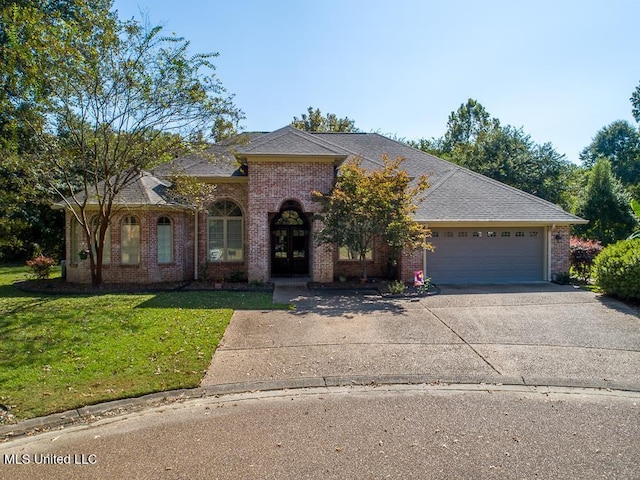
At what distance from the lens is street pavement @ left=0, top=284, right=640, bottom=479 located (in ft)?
13.0

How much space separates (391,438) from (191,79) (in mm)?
11649

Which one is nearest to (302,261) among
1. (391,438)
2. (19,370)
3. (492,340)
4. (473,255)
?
(473,255)

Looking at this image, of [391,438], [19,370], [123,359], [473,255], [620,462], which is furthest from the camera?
[473,255]

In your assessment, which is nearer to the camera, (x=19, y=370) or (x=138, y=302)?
(x=19, y=370)

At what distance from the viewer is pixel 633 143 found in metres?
53.2

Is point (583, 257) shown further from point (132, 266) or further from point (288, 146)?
point (132, 266)

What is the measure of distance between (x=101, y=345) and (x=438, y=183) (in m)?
14.1

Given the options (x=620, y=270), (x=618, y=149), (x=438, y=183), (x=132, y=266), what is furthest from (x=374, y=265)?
(x=618, y=149)

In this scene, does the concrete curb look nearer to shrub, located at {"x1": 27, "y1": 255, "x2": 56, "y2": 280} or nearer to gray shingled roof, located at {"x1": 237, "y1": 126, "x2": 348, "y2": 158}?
gray shingled roof, located at {"x1": 237, "y1": 126, "x2": 348, "y2": 158}

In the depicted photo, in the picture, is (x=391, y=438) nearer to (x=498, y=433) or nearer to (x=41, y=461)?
(x=498, y=433)

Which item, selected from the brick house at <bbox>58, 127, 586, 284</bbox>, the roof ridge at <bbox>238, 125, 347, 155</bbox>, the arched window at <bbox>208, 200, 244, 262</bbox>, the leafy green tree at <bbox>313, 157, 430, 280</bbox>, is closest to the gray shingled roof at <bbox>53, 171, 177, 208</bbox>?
the brick house at <bbox>58, 127, 586, 284</bbox>

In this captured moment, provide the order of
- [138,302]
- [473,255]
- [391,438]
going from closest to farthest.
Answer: [391,438]
[138,302]
[473,255]

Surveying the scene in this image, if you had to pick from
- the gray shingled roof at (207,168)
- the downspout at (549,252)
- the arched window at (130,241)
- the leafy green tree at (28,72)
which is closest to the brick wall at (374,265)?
the gray shingled roof at (207,168)

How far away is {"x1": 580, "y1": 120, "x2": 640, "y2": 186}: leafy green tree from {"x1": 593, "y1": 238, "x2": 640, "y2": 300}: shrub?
45.0 metres
